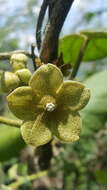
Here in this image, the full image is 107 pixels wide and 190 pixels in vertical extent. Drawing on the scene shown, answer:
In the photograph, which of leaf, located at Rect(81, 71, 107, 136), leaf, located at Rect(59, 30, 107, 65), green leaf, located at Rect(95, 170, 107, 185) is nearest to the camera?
leaf, located at Rect(59, 30, 107, 65)

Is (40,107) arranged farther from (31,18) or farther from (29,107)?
(31,18)

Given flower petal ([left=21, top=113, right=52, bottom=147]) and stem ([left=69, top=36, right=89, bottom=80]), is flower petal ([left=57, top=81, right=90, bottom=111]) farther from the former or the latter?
stem ([left=69, top=36, right=89, bottom=80])

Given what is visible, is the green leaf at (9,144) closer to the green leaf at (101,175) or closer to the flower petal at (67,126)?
the flower petal at (67,126)

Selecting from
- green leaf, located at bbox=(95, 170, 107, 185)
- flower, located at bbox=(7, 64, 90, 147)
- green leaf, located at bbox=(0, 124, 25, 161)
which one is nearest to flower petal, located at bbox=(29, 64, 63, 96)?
flower, located at bbox=(7, 64, 90, 147)

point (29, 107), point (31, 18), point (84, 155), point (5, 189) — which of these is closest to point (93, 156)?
point (84, 155)

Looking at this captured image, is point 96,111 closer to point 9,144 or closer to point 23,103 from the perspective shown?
point 9,144

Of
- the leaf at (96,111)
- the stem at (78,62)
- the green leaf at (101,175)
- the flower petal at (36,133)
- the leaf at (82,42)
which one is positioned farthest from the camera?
the green leaf at (101,175)

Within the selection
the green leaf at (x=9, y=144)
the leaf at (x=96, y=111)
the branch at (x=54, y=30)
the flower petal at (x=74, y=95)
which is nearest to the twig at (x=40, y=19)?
the branch at (x=54, y=30)
